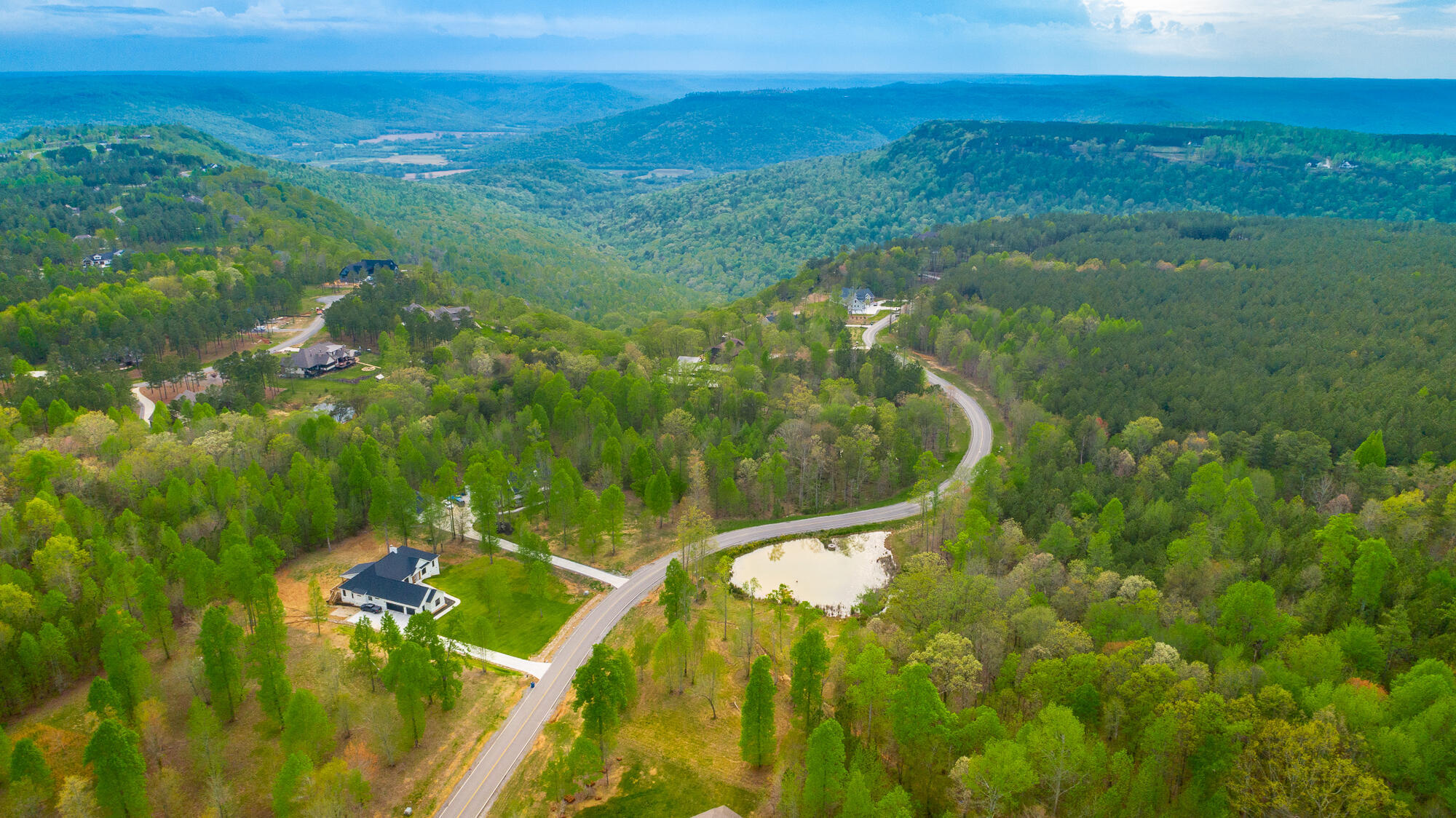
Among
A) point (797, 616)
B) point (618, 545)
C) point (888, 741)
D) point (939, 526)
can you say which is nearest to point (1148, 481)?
point (939, 526)

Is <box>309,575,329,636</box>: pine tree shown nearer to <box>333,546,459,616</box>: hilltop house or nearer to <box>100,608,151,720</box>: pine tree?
<box>333,546,459,616</box>: hilltop house

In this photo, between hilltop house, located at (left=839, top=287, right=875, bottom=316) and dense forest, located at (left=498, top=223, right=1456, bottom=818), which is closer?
dense forest, located at (left=498, top=223, right=1456, bottom=818)

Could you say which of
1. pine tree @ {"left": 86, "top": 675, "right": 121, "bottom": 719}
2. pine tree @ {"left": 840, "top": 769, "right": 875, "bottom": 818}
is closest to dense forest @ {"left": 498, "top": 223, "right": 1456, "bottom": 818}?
pine tree @ {"left": 840, "top": 769, "right": 875, "bottom": 818}

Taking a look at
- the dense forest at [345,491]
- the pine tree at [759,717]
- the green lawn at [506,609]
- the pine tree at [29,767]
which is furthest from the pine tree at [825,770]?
the pine tree at [29,767]

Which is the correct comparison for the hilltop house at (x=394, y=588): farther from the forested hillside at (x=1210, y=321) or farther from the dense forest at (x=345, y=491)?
the forested hillside at (x=1210, y=321)

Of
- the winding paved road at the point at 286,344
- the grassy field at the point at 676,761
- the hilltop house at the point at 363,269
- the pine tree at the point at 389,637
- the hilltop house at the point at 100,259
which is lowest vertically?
the grassy field at the point at 676,761

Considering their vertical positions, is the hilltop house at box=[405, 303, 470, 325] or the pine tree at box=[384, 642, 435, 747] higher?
the hilltop house at box=[405, 303, 470, 325]

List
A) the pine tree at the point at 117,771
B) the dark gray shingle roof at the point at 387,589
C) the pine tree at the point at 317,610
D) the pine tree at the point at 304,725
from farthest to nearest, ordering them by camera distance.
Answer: the dark gray shingle roof at the point at 387,589 → the pine tree at the point at 317,610 → the pine tree at the point at 304,725 → the pine tree at the point at 117,771
